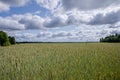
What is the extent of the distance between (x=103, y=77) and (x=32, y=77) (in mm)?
1741

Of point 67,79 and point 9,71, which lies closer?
point 67,79

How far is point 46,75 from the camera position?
161 inches

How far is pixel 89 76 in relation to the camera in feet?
13.3

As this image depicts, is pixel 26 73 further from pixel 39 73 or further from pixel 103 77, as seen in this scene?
pixel 103 77

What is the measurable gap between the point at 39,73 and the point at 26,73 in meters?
0.35

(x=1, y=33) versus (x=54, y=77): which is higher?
(x=1, y=33)

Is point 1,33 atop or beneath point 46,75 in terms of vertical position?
atop

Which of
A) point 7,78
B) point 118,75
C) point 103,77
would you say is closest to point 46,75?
point 7,78

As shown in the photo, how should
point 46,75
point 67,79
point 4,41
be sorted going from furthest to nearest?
1. point 4,41
2. point 46,75
3. point 67,79

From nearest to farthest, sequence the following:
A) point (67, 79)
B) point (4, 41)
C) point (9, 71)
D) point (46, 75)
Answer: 1. point (67, 79)
2. point (46, 75)
3. point (9, 71)
4. point (4, 41)

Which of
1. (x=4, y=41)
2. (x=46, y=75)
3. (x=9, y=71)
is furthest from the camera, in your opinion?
(x=4, y=41)

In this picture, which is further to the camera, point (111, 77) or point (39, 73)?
point (39, 73)

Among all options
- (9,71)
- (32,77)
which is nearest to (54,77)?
(32,77)

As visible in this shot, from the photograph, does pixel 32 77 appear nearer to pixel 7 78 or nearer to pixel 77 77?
pixel 7 78
